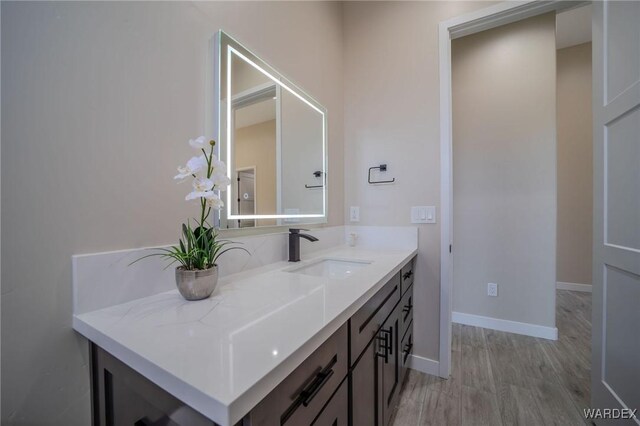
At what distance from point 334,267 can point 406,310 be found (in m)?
0.54

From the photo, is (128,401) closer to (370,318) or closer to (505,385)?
(370,318)

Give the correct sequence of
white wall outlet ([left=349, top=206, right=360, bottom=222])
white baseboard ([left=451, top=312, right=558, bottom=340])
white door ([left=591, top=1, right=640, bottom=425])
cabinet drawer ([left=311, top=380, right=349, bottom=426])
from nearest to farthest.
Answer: cabinet drawer ([left=311, top=380, right=349, bottom=426])
white door ([left=591, top=1, right=640, bottom=425])
white wall outlet ([left=349, top=206, right=360, bottom=222])
white baseboard ([left=451, top=312, right=558, bottom=340])

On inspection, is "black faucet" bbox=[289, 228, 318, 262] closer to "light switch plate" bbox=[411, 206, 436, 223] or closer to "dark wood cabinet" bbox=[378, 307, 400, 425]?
"dark wood cabinet" bbox=[378, 307, 400, 425]

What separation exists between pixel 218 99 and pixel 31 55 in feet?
1.71

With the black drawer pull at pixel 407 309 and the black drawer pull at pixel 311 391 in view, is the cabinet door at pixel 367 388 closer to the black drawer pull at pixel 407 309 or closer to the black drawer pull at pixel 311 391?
the black drawer pull at pixel 311 391

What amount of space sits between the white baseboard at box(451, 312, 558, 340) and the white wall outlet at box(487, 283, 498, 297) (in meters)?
0.23

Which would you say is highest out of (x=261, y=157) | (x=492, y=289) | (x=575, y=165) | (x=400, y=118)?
(x=400, y=118)

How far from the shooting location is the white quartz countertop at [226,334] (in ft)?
1.33

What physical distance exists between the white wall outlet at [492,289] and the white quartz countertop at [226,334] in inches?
83.5

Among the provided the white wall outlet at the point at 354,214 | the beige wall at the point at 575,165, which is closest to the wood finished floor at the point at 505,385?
the white wall outlet at the point at 354,214

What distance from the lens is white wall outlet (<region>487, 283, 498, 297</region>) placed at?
2422mm

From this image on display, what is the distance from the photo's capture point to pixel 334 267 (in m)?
1.53

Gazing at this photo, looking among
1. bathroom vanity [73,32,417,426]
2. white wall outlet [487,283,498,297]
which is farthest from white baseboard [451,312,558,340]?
bathroom vanity [73,32,417,426]

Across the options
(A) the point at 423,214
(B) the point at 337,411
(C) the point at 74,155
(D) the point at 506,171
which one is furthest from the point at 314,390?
(D) the point at 506,171
